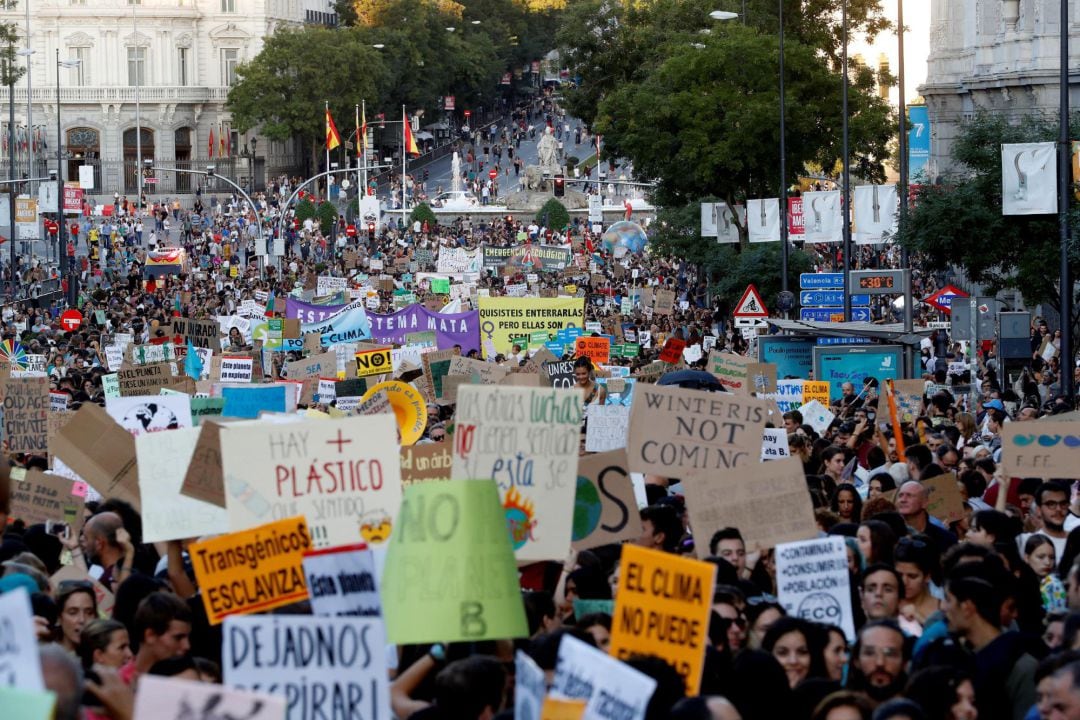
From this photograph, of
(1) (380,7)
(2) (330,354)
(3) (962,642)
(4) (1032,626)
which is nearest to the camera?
(3) (962,642)

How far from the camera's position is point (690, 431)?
469 inches

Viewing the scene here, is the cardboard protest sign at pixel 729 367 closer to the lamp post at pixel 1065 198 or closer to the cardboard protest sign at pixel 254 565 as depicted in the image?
the lamp post at pixel 1065 198

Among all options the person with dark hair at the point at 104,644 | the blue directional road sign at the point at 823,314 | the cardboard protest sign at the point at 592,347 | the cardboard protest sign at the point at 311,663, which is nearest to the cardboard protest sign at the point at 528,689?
the cardboard protest sign at the point at 311,663

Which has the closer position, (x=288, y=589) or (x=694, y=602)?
(x=694, y=602)

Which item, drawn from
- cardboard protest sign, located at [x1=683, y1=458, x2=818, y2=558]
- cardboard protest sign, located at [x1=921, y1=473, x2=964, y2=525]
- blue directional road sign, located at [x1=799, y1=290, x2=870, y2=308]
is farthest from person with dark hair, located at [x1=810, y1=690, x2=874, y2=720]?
blue directional road sign, located at [x1=799, y1=290, x2=870, y2=308]

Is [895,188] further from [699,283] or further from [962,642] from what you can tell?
[962,642]

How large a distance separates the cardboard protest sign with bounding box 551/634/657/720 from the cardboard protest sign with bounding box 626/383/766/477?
5.47 m

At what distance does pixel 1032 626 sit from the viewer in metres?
9.16

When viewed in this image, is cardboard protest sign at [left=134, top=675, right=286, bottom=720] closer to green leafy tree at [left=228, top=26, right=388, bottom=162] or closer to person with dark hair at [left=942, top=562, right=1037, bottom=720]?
person with dark hair at [left=942, top=562, right=1037, bottom=720]

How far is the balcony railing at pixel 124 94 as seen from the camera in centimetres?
10812

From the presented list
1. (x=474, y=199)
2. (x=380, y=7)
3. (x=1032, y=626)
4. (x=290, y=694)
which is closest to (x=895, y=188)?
(x=1032, y=626)

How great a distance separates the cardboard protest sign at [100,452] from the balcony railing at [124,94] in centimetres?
9724

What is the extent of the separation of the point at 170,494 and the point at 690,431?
8.95 feet

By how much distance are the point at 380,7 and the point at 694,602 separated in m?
107
